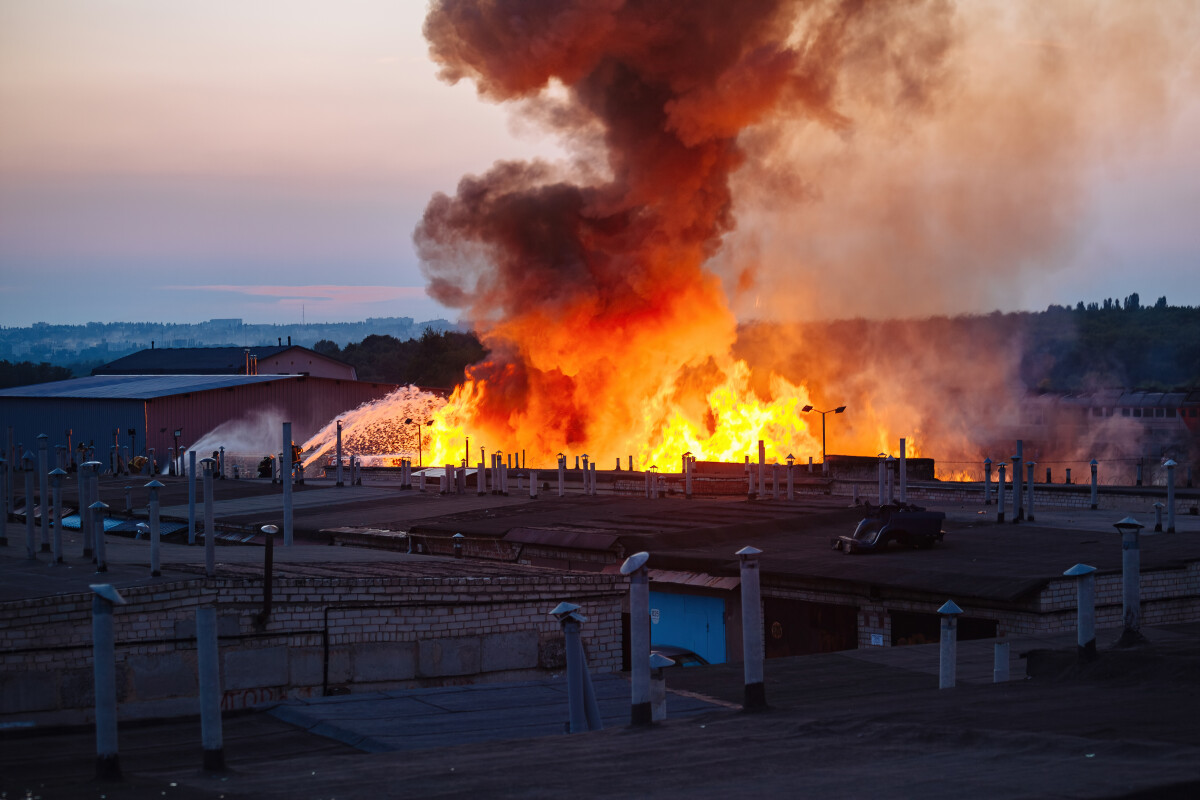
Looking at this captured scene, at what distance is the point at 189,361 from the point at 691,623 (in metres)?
97.9

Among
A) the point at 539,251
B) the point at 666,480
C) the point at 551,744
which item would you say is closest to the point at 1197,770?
the point at 551,744

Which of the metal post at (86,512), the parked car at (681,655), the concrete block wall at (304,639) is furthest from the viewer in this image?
the parked car at (681,655)

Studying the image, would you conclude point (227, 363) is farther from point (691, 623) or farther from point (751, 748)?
point (751, 748)

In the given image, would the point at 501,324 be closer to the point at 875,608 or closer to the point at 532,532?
the point at 532,532

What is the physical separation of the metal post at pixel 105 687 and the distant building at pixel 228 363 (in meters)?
98.7

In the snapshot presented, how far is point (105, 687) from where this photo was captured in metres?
8.33

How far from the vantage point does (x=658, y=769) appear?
818cm

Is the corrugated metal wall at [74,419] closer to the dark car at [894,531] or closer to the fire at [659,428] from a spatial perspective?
the fire at [659,428]

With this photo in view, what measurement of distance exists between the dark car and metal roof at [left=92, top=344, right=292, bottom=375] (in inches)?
3447

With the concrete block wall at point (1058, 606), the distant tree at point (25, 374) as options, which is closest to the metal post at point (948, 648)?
the concrete block wall at point (1058, 606)

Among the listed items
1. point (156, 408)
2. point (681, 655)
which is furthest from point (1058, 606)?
point (156, 408)

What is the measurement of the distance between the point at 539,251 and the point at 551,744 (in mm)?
48376

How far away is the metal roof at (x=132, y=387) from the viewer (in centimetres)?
7331

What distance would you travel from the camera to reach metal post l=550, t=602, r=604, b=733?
10266mm
